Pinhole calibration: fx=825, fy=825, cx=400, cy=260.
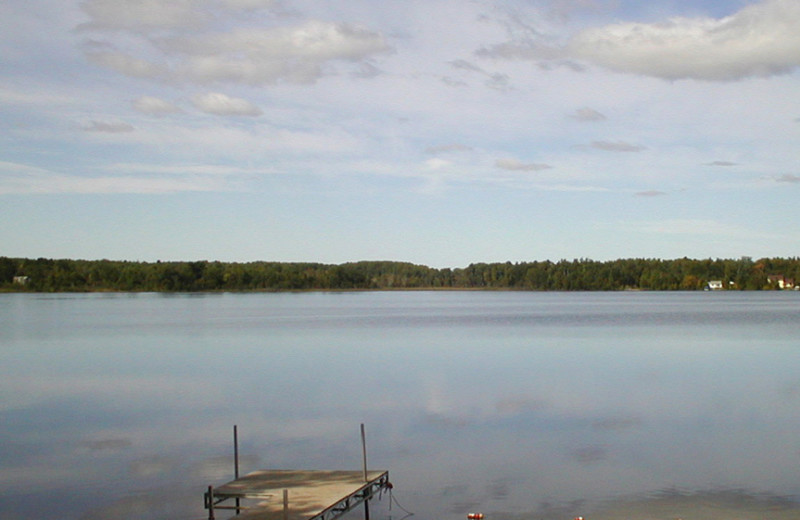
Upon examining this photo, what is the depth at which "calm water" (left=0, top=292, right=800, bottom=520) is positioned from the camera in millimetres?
11898

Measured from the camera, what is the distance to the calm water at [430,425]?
11.9 metres

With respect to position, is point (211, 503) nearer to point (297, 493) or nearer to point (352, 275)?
point (297, 493)

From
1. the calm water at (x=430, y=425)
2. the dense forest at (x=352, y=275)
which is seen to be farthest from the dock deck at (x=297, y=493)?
the dense forest at (x=352, y=275)

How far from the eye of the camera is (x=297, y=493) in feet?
35.2

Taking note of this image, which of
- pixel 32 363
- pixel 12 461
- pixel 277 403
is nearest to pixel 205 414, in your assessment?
pixel 277 403

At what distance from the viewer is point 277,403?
20297mm

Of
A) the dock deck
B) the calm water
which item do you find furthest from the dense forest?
the dock deck

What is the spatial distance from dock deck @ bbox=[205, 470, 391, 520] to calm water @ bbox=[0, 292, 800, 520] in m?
0.50

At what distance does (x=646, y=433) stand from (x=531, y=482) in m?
4.55

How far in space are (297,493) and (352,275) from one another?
166 meters

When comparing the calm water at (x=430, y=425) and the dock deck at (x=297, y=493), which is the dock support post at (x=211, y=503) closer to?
the dock deck at (x=297, y=493)

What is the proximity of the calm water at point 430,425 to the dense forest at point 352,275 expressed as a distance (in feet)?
393

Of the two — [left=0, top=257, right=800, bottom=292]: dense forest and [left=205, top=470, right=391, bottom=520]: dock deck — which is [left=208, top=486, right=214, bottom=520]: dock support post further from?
[left=0, top=257, right=800, bottom=292]: dense forest

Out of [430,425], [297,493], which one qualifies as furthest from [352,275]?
[297,493]
